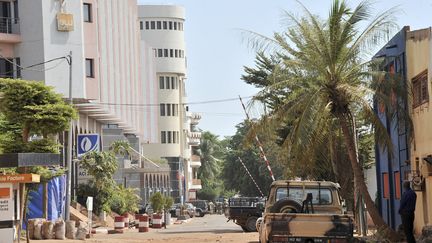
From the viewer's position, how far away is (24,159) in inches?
1041

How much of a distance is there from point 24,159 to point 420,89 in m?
12.4

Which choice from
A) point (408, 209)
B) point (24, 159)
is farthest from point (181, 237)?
point (408, 209)

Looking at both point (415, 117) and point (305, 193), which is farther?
point (415, 117)

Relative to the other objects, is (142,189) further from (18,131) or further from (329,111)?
(329,111)

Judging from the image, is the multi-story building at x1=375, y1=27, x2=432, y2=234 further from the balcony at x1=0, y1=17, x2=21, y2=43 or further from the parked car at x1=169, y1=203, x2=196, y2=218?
the parked car at x1=169, y1=203, x2=196, y2=218

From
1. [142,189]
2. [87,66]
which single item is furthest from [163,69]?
[87,66]

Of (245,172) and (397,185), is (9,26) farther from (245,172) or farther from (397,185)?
(245,172)

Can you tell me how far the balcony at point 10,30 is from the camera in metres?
49.6

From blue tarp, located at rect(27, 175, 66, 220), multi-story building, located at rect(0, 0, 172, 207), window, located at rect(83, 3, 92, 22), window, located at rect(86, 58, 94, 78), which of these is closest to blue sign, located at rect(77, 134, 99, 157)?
blue tarp, located at rect(27, 175, 66, 220)

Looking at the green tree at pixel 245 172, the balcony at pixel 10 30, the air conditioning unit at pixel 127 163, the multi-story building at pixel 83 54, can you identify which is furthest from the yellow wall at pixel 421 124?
the green tree at pixel 245 172

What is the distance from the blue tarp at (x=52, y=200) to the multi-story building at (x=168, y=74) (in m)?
58.0

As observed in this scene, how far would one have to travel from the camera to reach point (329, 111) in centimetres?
2942

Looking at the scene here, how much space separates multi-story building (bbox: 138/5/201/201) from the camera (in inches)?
4178

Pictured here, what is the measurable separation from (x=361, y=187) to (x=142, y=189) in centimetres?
5604
